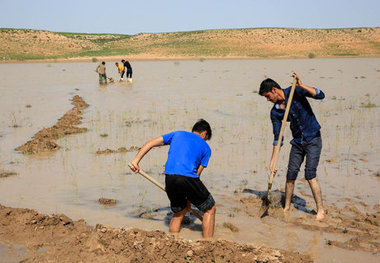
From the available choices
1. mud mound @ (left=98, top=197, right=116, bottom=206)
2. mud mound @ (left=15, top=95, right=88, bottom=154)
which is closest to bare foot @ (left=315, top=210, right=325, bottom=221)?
mud mound @ (left=98, top=197, right=116, bottom=206)

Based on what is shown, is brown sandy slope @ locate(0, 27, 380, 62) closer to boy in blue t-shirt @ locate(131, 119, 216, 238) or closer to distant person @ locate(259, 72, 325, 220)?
distant person @ locate(259, 72, 325, 220)

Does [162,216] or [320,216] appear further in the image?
[162,216]

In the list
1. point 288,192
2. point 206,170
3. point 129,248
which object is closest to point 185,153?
point 129,248

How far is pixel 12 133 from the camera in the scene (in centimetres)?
1122

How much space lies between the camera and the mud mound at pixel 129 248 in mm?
4027

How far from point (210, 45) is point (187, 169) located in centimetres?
7674

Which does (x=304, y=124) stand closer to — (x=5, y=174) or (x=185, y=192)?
(x=185, y=192)

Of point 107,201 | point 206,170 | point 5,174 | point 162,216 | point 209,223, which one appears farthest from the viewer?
point 206,170

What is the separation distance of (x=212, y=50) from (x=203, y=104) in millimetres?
58896

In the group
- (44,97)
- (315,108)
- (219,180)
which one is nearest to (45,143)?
(219,180)

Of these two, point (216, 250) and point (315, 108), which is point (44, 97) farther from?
point (216, 250)

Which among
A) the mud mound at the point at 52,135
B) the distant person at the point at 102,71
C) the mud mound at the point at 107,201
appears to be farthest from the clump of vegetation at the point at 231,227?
the distant person at the point at 102,71

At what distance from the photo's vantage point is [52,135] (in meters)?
10.5

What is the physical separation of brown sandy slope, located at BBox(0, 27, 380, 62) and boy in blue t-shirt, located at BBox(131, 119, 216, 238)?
60.0 m
